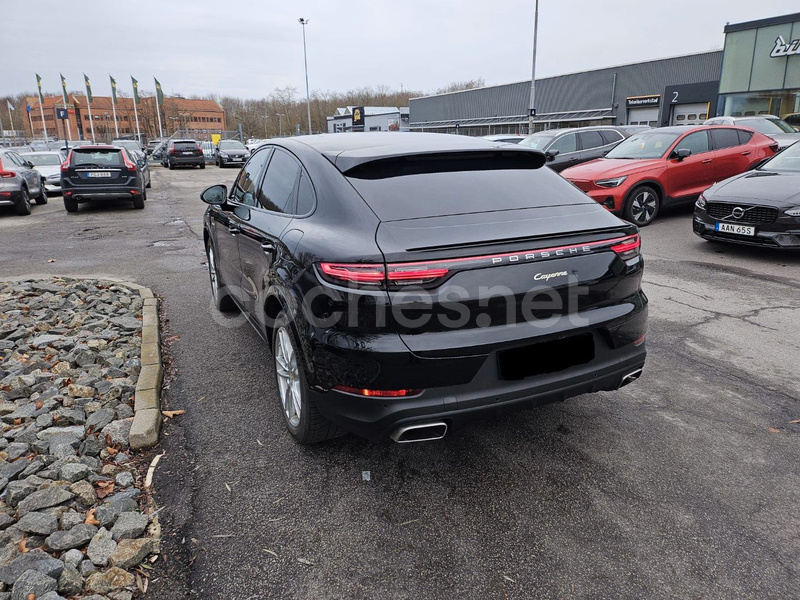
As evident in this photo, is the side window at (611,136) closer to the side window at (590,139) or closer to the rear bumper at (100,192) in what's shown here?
the side window at (590,139)

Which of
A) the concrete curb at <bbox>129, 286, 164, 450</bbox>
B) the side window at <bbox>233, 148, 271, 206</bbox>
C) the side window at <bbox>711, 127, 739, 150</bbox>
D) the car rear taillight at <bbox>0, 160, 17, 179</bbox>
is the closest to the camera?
the concrete curb at <bbox>129, 286, 164, 450</bbox>

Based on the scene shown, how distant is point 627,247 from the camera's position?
2871 millimetres

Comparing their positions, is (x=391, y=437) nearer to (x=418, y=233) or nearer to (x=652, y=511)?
(x=418, y=233)

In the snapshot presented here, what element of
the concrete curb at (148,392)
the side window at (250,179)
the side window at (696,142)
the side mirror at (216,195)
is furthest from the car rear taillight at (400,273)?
the side window at (696,142)

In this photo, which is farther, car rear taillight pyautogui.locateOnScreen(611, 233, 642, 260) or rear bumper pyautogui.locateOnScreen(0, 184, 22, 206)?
rear bumper pyautogui.locateOnScreen(0, 184, 22, 206)

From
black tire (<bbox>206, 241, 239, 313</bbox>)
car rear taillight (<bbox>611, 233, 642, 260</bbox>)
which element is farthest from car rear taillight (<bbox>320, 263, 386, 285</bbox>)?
black tire (<bbox>206, 241, 239, 313</bbox>)

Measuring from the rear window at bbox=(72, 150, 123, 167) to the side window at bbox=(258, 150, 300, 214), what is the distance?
12034mm

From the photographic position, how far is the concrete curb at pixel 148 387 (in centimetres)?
322

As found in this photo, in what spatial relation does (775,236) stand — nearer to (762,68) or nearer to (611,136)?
(611,136)

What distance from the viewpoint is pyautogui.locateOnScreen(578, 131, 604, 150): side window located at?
45.2ft

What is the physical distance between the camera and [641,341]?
299cm

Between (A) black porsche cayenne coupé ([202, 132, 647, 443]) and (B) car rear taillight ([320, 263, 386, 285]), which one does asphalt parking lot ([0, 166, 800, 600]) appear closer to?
(A) black porsche cayenne coupé ([202, 132, 647, 443])

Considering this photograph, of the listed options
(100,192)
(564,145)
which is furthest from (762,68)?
(100,192)

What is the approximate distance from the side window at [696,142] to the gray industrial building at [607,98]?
2328 cm
